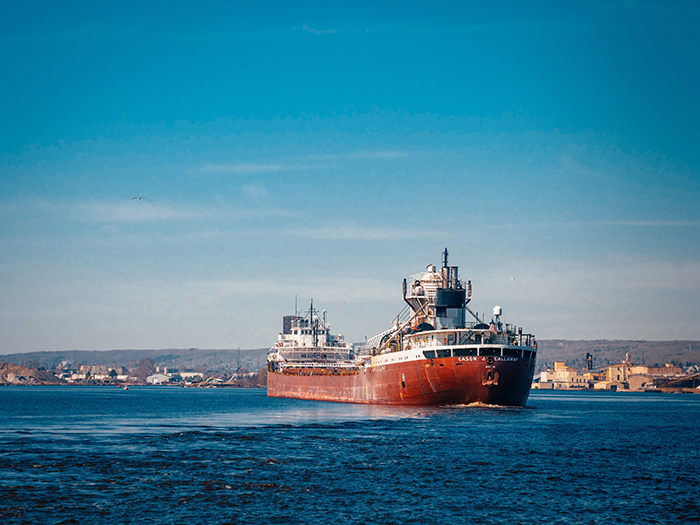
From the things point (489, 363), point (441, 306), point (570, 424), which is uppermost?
point (441, 306)

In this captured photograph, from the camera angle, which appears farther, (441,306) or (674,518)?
(441,306)

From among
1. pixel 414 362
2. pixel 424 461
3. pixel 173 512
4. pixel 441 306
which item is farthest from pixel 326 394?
pixel 173 512

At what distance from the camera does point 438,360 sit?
8744 centimetres

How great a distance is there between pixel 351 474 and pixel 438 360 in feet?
147

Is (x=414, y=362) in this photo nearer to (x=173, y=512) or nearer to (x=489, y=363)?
(x=489, y=363)

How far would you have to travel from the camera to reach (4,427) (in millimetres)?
74938

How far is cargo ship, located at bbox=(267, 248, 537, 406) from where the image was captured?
281ft

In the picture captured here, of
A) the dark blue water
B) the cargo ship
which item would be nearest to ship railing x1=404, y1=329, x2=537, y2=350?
the cargo ship

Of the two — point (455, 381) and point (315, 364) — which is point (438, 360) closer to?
point (455, 381)

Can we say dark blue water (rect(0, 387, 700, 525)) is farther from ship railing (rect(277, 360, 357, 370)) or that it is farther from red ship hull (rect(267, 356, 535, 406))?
ship railing (rect(277, 360, 357, 370))

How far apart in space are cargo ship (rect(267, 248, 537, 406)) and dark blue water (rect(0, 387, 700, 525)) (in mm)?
12888

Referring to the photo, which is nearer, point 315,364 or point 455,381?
point 455,381

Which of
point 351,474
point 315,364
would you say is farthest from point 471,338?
point 315,364

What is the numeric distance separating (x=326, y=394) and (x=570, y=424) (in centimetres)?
5939
